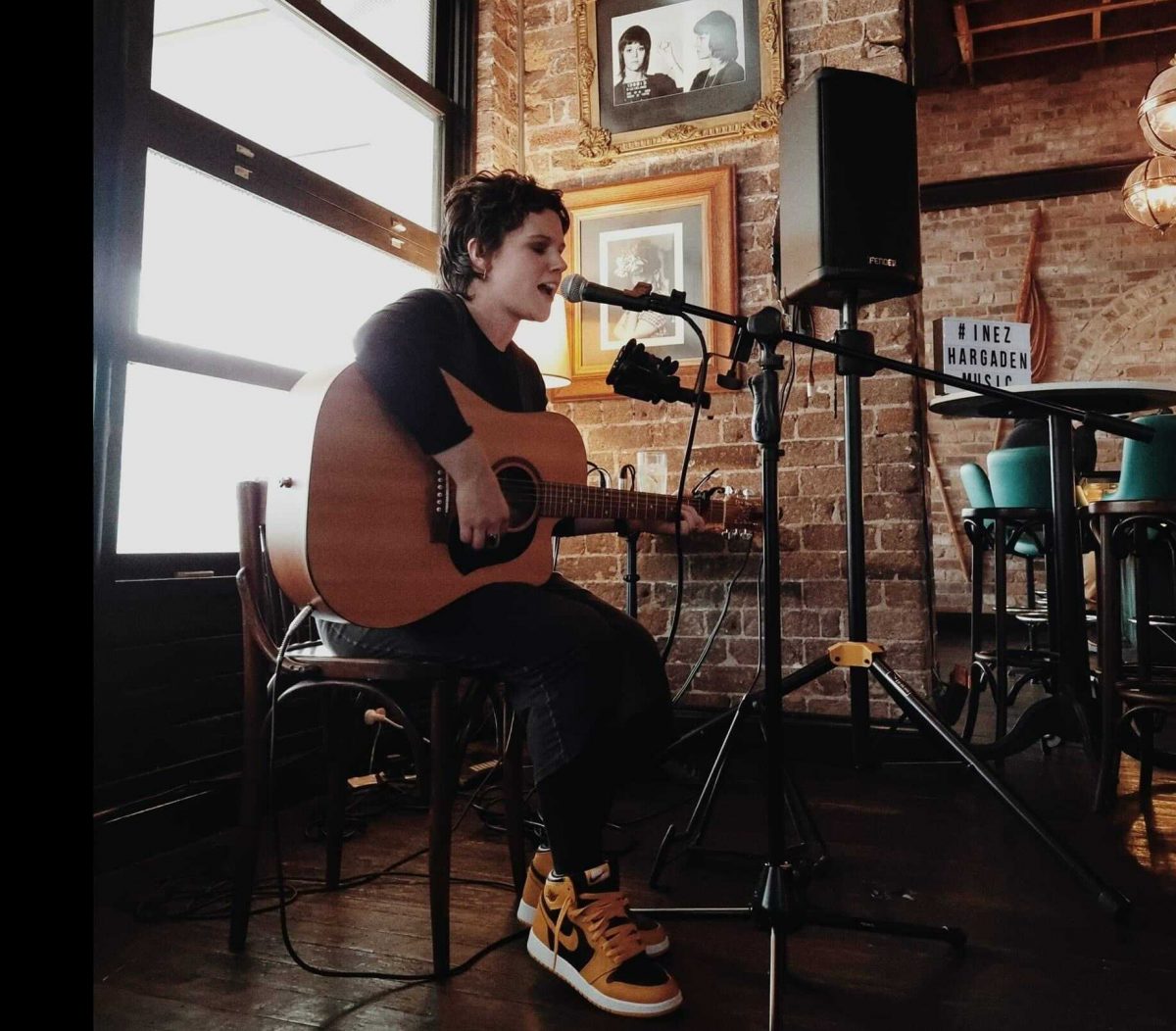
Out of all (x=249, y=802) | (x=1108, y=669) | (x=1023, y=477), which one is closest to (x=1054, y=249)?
(x=1023, y=477)

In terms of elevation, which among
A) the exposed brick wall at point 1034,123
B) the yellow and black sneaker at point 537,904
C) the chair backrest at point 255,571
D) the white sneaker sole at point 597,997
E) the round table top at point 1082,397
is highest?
the exposed brick wall at point 1034,123

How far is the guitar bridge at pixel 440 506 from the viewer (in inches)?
56.6

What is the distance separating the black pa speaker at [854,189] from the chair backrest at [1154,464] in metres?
1.65

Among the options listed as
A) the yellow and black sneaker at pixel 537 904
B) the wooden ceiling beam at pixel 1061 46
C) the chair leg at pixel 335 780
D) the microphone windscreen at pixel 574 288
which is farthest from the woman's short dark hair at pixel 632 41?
the wooden ceiling beam at pixel 1061 46

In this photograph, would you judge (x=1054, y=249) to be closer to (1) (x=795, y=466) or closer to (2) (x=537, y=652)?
(1) (x=795, y=466)

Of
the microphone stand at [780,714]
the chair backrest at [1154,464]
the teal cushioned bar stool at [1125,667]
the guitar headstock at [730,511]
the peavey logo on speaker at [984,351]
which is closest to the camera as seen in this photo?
the microphone stand at [780,714]

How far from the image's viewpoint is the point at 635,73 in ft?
9.91

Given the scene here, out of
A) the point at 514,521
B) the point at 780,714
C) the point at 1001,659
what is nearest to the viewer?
the point at 780,714

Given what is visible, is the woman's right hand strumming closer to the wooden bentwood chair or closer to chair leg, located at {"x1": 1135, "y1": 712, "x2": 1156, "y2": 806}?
the wooden bentwood chair

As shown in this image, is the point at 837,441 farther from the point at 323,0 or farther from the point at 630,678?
the point at 323,0

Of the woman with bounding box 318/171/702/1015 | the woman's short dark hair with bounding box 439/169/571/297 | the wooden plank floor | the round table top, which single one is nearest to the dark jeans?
the woman with bounding box 318/171/702/1015

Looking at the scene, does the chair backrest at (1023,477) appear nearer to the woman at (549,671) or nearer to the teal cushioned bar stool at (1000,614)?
the teal cushioned bar stool at (1000,614)

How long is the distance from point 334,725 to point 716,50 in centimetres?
241

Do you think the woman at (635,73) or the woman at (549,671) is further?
the woman at (635,73)
